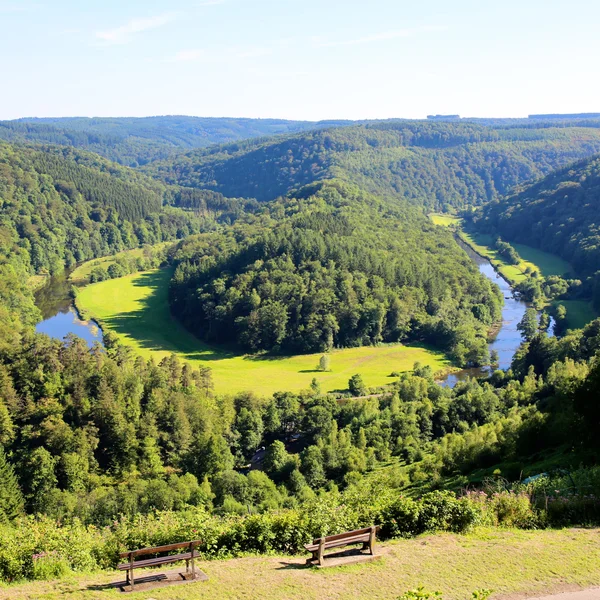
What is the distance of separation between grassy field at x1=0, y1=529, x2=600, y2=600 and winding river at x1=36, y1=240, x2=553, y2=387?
63073 millimetres

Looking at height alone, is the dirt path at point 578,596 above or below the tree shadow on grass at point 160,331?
above

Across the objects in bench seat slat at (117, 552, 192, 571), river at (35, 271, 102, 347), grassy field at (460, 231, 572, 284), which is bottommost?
river at (35, 271, 102, 347)

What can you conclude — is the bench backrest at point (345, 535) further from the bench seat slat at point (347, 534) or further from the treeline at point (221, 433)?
the treeline at point (221, 433)

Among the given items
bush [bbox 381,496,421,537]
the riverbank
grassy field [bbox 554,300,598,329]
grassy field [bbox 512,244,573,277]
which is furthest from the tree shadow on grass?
grassy field [bbox 512,244,573,277]

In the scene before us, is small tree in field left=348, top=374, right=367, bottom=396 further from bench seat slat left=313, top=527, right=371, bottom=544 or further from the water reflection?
bench seat slat left=313, top=527, right=371, bottom=544

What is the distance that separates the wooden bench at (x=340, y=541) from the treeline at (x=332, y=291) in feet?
246

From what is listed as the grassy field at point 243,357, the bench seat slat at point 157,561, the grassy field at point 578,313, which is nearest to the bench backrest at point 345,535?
the bench seat slat at point 157,561

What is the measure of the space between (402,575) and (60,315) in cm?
11546

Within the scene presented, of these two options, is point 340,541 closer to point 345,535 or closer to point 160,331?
point 345,535

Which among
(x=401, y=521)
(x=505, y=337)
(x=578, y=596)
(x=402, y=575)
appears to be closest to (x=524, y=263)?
(x=505, y=337)

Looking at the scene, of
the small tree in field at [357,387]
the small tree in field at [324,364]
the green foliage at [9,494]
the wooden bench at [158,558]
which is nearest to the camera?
the wooden bench at [158,558]

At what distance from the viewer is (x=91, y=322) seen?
118 m

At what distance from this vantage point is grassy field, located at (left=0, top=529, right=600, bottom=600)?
19.4 m

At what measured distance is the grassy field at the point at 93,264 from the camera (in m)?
156
